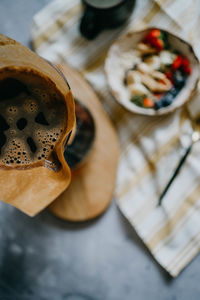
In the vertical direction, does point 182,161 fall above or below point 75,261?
above

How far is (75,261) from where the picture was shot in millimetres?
987

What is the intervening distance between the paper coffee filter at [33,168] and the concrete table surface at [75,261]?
0.86 feet

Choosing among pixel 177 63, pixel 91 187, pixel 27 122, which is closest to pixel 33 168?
pixel 27 122

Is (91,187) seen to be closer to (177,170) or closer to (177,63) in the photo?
(177,170)

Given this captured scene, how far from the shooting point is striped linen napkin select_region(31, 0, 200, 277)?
3.11ft

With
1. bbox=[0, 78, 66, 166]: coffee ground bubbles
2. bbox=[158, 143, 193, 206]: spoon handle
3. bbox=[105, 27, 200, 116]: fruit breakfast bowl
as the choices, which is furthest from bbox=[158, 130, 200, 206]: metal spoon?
bbox=[0, 78, 66, 166]: coffee ground bubbles

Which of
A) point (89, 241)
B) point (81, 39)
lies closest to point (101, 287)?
point (89, 241)

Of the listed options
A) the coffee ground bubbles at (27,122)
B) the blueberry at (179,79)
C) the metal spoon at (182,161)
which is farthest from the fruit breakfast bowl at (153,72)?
the coffee ground bubbles at (27,122)

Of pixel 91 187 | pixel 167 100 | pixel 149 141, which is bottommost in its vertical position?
pixel 91 187

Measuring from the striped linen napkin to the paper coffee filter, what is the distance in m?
0.29

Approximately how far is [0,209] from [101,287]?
0.36 metres

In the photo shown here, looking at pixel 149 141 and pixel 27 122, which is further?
pixel 149 141

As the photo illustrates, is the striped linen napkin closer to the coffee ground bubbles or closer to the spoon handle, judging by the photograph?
the spoon handle

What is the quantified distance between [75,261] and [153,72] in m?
0.57
